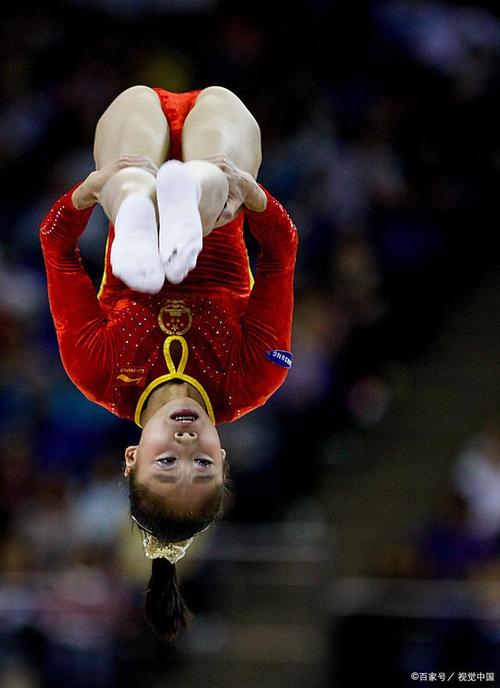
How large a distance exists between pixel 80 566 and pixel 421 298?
2057 millimetres

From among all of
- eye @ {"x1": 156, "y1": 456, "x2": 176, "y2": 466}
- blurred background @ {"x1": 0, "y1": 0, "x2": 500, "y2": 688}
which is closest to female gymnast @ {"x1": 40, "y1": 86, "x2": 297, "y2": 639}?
eye @ {"x1": 156, "y1": 456, "x2": 176, "y2": 466}

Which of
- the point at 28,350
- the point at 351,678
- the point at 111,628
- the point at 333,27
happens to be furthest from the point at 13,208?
the point at 351,678

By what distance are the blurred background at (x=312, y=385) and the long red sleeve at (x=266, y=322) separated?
5.61 ft

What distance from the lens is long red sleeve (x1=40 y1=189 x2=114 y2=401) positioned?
10.8 ft

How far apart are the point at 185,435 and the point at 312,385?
8.75 feet

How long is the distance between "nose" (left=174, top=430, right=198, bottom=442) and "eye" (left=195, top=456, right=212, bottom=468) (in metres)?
0.07

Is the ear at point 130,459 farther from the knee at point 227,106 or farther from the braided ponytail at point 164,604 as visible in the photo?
the knee at point 227,106

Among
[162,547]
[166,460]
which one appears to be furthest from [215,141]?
[162,547]

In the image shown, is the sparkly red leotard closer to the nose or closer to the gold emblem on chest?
the gold emblem on chest

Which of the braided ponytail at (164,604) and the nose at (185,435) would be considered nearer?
the nose at (185,435)

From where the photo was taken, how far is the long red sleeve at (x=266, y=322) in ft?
10.8

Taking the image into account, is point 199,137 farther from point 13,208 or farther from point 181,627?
point 13,208

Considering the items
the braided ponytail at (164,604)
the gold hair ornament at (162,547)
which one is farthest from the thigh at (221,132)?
the braided ponytail at (164,604)

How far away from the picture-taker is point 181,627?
3.52 meters
